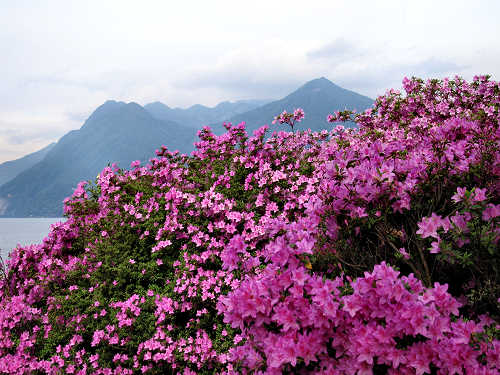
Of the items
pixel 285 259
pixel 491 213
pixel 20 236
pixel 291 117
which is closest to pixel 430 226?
pixel 491 213

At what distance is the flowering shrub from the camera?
1688 mm

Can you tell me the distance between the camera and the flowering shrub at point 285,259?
1688mm

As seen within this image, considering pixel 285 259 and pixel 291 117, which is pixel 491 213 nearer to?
pixel 285 259

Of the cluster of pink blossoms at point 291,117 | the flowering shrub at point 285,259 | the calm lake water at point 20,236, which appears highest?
the cluster of pink blossoms at point 291,117

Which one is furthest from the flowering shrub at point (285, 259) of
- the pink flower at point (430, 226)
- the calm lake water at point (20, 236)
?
the calm lake water at point (20, 236)

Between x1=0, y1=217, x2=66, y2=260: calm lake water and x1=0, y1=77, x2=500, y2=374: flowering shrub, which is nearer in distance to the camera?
x1=0, y1=77, x2=500, y2=374: flowering shrub

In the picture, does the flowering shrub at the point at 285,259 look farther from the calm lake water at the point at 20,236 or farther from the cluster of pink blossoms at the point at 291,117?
the calm lake water at the point at 20,236

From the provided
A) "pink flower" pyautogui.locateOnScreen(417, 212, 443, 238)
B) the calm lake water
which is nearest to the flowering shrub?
"pink flower" pyautogui.locateOnScreen(417, 212, 443, 238)

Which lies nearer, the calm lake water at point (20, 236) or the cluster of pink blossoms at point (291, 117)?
the cluster of pink blossoms at point (291, 117)

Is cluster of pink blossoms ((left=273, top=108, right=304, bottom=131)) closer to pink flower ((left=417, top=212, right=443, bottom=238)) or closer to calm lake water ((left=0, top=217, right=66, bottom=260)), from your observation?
calm lake water ((left=0, top=217, right=66, bottom=260))

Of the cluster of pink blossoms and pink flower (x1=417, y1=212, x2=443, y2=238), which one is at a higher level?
the cluster of pink blossoms

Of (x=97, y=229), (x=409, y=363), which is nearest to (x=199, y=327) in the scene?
(x=409, y=363)

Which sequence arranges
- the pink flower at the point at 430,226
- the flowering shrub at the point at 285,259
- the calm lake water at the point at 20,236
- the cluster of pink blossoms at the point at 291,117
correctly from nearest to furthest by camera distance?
the flowering shrub at the point at 285,259 < the pink flower at the point at 430,226 < the cluster of pink blossoms at the point at 291,117 < the calm lake water at the point at 20,236

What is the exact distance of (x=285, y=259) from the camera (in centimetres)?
200
